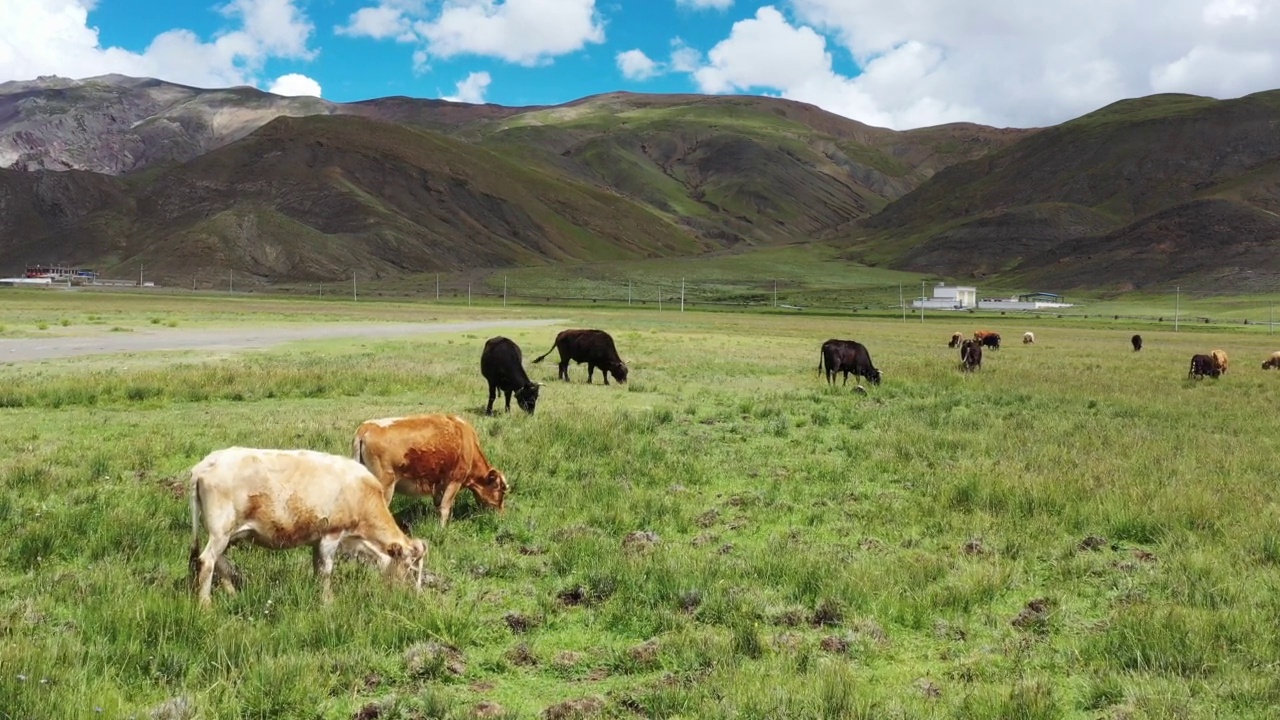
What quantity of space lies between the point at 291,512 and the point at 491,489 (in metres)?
3.41

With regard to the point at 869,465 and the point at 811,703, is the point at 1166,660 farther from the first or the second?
the point at 869,465

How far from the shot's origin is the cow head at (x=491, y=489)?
998 centimetres

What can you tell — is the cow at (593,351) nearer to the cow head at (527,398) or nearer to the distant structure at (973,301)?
the cow head at (527,398)

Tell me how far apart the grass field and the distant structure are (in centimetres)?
13614

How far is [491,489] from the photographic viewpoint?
1002cm

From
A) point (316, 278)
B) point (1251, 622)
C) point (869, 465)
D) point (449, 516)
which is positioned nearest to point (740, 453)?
→ point (869, 465)

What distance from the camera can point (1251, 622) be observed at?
6.59 meters

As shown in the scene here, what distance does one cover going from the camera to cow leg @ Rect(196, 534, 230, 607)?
651 centimetres

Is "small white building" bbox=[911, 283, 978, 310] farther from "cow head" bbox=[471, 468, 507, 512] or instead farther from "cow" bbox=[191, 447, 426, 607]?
"cow" bbox=[191, 447, 426, 607]

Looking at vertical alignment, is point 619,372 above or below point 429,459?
below

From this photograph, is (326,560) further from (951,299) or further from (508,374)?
(951,299)

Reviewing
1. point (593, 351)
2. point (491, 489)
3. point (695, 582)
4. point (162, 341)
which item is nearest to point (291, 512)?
point (491, 489)

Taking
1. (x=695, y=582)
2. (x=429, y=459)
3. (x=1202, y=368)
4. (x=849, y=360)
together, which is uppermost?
(x=849, y=360)

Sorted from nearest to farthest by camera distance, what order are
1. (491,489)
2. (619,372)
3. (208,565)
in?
(208,565) < (491,489) < (619,372)
